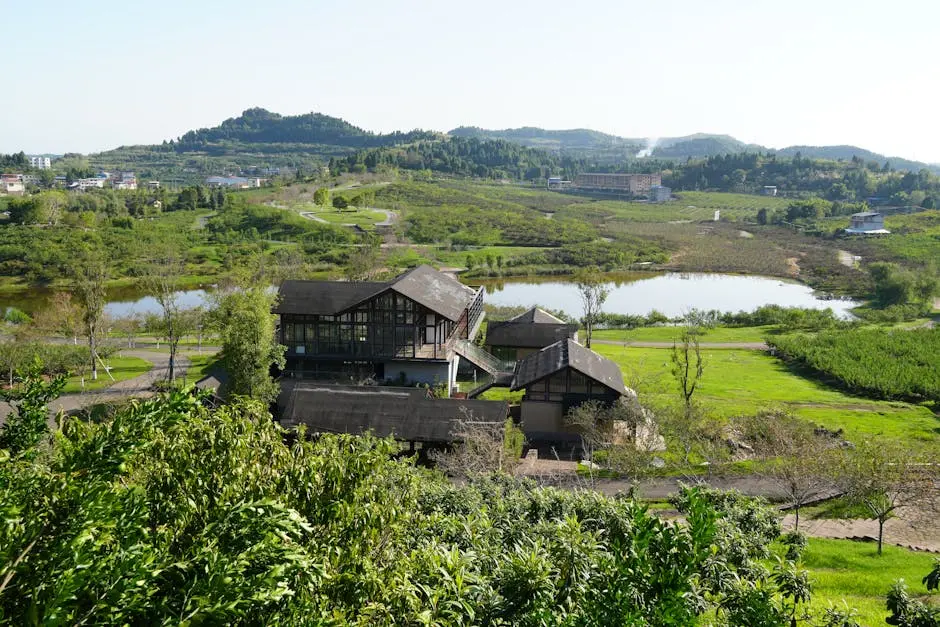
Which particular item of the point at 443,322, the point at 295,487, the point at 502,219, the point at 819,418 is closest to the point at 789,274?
the point at 502,219

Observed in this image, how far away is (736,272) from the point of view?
8450 cm

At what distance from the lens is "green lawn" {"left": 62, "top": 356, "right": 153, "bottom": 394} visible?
33.3m

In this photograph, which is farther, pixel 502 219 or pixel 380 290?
pixel 502 219

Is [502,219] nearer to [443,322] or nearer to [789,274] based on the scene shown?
[789,274]

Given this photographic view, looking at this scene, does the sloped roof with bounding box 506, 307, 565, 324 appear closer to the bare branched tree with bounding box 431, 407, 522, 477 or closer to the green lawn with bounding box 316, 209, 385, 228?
the bare branched tree with bounding box 431, 407, 522, 477

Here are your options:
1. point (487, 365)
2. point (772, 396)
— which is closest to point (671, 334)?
point (772, 396)

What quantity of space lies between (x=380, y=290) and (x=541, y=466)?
477 inches

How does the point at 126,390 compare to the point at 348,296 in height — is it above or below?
below

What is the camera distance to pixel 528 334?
3828 centimetres

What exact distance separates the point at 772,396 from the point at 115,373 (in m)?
33.7

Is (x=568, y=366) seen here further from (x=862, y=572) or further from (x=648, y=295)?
(x=648, y=295)

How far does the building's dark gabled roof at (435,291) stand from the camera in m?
32.8

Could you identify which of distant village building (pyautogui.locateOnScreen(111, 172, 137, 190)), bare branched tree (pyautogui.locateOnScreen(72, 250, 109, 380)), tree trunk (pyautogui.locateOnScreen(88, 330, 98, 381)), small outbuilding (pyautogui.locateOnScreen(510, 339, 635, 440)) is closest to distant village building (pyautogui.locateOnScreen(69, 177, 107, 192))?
distant village building (pyautogui.locateOnScreen(111, 172, 137, 190))

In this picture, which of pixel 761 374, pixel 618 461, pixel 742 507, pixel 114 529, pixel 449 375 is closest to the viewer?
pixel 114 529
